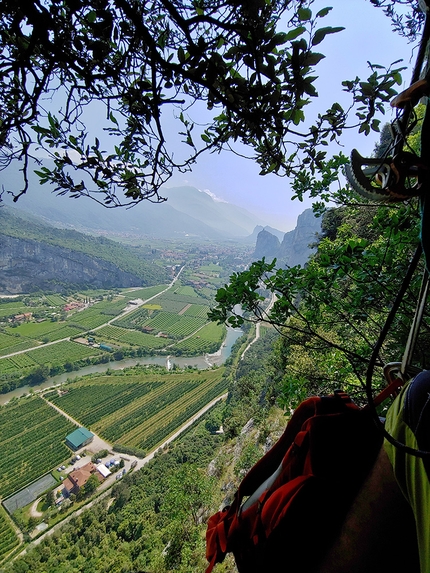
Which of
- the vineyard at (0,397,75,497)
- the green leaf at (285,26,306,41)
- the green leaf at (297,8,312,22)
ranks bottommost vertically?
the vineyard at (0,397,75,497)

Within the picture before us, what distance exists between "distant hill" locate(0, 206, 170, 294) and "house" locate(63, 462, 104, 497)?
5031cm

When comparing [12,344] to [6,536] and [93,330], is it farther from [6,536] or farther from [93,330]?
[6,536]

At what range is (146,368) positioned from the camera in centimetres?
3503

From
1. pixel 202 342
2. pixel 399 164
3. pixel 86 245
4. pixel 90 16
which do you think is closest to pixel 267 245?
pixel 86 245

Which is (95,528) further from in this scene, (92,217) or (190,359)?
(92,217)

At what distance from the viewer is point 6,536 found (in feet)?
56.7

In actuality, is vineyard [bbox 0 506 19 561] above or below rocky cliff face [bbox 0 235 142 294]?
below

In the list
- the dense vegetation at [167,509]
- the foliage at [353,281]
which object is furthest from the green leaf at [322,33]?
the dense vegetation at [167,509]

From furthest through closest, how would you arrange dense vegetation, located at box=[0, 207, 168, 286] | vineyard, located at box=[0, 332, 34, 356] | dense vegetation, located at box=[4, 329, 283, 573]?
dense vegetation, located at box=[0, 207, 168, 286]
vineyard, located at box=[0, 332, 34, 356]
dense vegetation, located at box=[4, 329, 283, 573]

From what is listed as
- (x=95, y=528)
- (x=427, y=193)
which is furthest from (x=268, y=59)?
(x=95, y=528)

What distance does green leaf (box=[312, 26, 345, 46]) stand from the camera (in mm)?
920

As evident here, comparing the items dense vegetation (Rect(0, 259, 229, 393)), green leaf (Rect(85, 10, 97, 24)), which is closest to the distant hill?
dense vegetation (Rect(0, 259, 229, 393))

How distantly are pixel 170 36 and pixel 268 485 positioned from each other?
1.99 m

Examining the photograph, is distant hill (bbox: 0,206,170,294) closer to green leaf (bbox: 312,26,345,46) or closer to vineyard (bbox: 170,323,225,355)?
vineyard (bbox: 170,323,225,355)
